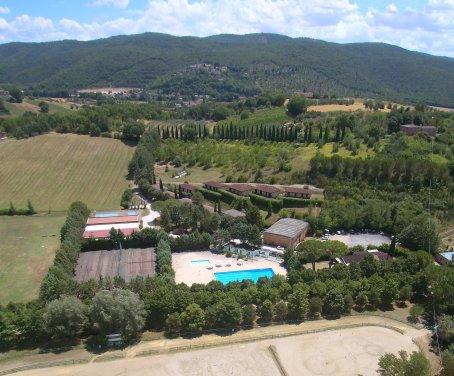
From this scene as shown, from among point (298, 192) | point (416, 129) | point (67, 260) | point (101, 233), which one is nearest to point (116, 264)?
point (67, 260)

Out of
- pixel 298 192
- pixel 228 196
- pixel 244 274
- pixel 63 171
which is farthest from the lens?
pixel 63 171

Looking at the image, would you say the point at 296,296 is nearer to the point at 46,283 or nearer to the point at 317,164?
the point at 46,283

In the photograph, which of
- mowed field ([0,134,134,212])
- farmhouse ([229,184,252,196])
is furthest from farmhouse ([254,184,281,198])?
mowed field ([0,134,134,212])

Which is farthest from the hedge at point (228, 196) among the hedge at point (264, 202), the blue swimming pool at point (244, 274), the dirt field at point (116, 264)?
the blue swimming pool at point (244, 274)

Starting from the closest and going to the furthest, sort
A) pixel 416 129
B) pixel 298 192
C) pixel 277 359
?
pixel 277 359
pixel 298 192
pixel 416 129

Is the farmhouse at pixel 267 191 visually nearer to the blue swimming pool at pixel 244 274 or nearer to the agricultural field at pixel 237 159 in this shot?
the agricultural field at pixel 237 159

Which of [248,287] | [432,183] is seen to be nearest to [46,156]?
[248,287]

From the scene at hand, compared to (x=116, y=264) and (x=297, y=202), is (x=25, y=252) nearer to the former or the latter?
(x=116, y=264)
